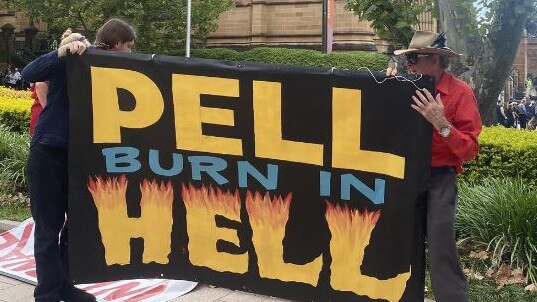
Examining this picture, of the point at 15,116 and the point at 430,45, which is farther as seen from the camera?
the point at 15,116

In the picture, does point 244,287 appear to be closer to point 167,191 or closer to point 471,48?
point 167,191

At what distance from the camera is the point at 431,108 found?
358 centimetres

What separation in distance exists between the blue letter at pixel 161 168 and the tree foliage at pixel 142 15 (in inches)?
649

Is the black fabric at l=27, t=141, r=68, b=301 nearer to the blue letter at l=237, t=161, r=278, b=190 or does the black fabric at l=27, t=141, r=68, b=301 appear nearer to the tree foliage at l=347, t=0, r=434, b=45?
the blue letter at l=237, t=161, r=278, b=190

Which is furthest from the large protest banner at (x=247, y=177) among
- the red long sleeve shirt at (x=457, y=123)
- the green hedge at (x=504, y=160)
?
the green hedge at (x=504, y=160)

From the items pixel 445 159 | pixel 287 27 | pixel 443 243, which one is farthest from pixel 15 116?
pixel 287 27

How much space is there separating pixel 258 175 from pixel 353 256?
0.76 m

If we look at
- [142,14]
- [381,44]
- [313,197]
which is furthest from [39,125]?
[381,44]

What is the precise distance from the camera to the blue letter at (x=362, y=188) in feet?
12.5

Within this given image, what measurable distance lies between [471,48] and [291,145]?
4.88m

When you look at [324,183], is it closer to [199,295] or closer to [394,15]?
[199,295]

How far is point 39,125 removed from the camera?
4348 mm

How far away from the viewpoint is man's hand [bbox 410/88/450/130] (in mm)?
3570

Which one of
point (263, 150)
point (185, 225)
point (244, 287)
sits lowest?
point (244, 287)
